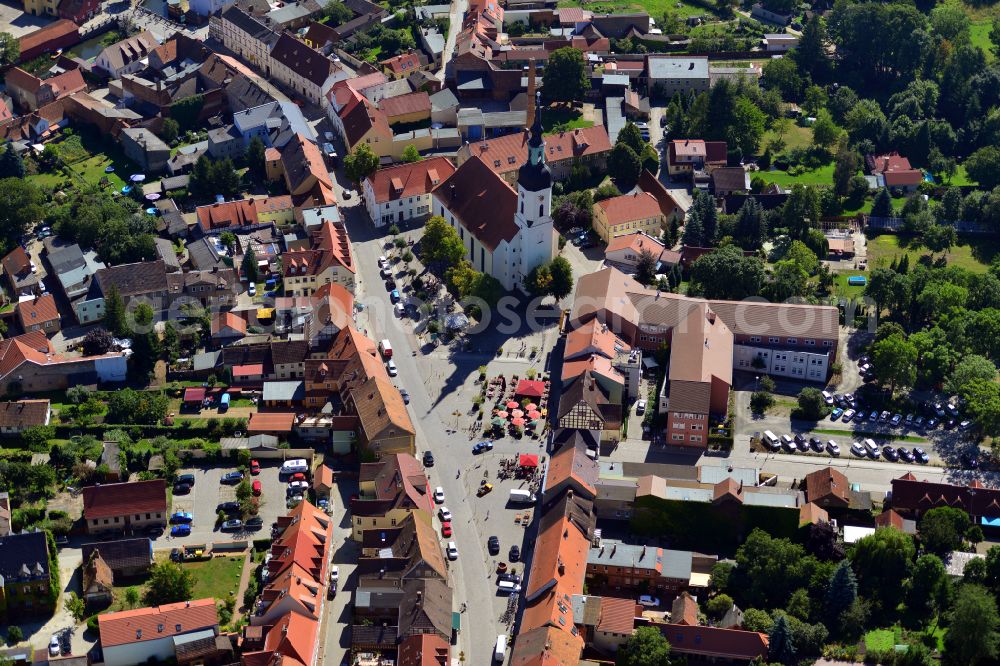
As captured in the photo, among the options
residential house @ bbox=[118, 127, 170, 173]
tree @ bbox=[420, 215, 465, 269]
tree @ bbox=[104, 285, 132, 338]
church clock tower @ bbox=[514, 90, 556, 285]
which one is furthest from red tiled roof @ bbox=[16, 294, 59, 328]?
church clock tower @ bbox=[514, 90, 556, 285]

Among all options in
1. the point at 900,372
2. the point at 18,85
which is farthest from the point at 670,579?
the point at 18,85

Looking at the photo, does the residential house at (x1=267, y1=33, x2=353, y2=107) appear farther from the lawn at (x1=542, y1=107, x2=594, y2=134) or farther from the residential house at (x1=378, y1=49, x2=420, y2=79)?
the lawn at (x1=542, y1=107, x2=594, y2=134)

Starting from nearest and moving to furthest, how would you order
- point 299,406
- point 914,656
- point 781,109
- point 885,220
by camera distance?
point 914,656 < point 299,406 < point 885,220 < point 781,109

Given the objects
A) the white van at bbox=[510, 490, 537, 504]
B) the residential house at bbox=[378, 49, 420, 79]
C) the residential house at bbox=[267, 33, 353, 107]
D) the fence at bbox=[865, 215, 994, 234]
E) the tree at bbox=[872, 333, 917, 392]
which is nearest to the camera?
the white van at bbox=[510, 490, 537, 504]

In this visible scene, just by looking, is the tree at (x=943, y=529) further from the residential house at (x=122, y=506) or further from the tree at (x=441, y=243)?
the residential house at (x=122, y=506)

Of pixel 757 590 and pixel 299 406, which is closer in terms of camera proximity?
pixel 757 590

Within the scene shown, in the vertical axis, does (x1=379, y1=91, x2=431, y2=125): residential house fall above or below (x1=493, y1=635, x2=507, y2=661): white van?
above

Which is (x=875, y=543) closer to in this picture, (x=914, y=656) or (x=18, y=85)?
(x=914, y=656)
